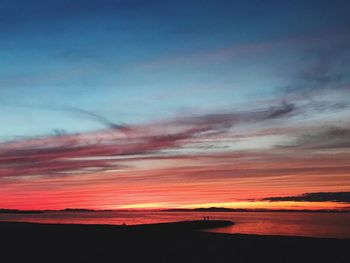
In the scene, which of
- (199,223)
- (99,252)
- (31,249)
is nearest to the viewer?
(99,252)

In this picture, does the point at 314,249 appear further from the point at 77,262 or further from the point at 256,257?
the point at 77,262

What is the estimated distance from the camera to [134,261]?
17.7 m

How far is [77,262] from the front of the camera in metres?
17.4

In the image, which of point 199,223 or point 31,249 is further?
point 199,223

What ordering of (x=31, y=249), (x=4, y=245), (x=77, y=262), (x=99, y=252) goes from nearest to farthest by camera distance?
(x=77, y=262), (x=99, y=252), (x=31, y=249), (x=4, y=245)

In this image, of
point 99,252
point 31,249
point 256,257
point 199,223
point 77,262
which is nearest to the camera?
point 77,262

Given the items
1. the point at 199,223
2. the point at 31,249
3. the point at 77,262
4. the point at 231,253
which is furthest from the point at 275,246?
the point at 199,223

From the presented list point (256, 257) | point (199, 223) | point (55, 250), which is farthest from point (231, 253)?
point (199, 223)

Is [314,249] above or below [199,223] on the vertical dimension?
below

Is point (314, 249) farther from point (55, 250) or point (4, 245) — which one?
point (4, 245)

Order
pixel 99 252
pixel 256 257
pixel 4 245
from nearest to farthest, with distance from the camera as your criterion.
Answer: pixel 256 257
pixel 99 252
pixel 4 245

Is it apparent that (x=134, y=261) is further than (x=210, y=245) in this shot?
No

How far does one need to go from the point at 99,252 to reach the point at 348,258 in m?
10.4

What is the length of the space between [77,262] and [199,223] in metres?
71.8
